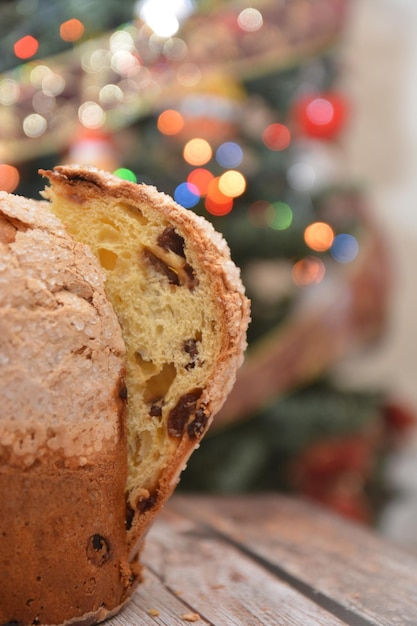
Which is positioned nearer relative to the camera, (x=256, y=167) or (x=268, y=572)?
(x=268, y=572)

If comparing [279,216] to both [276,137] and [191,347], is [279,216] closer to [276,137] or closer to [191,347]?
[276,137]

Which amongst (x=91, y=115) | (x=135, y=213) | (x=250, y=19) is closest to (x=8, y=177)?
(x=91, y=115)

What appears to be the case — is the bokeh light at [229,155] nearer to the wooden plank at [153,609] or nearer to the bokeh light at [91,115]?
the bokeh light at [91,115]

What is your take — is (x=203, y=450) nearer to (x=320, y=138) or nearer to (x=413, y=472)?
(x=320, y=138)

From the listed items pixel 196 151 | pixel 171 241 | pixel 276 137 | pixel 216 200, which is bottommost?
pixel 171 241

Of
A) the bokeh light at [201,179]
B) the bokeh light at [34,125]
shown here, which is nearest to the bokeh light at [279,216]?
the bokeh light at [201,179]

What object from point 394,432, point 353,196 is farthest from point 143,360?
point 394,432

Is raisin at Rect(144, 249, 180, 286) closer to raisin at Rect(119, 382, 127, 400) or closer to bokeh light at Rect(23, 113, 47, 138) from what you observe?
raisin at Rect(119, 382, 127, 400)
